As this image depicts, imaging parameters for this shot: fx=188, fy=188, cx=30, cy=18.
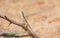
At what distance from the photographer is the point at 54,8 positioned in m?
2.78

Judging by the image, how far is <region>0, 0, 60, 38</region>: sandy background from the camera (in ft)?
7.15

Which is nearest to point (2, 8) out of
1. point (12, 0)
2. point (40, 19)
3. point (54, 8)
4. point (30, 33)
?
point (12, 0)

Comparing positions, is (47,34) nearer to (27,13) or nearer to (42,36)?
(42,36)

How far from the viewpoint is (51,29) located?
2.21 metres

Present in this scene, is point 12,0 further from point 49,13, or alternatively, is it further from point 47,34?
point 47,34

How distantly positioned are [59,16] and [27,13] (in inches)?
17.4

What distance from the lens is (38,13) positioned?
2.64 metres

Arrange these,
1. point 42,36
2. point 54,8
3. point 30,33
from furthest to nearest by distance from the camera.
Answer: point 54,8
point 42,36
point 30,33

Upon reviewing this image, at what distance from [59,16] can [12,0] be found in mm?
808

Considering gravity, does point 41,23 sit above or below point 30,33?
below

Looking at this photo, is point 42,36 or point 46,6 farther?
point 46,6

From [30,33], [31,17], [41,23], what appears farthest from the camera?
[31,17]

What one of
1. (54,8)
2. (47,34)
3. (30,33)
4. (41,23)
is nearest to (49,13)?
(54,8)

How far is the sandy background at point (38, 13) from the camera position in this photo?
2.18 meters
